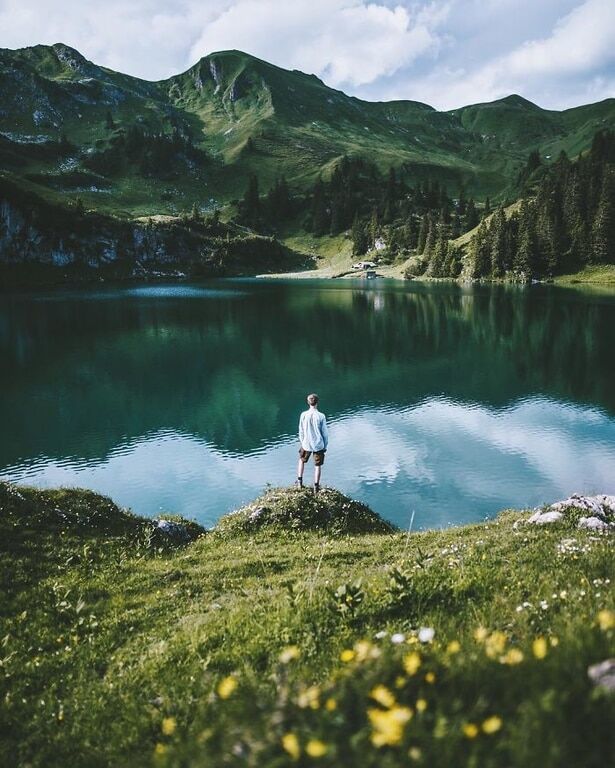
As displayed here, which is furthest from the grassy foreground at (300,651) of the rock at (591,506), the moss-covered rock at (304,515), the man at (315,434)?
the man at (315,434)

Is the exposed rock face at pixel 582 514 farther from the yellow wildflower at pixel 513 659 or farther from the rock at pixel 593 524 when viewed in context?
the yellow wildflower at pixel 513 659

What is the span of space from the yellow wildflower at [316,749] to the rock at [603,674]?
6.31 ft

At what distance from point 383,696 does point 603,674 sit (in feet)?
5.38

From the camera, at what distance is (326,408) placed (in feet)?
155

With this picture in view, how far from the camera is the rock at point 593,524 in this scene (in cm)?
1645

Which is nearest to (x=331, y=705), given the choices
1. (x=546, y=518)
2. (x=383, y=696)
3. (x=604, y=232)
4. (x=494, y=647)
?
(x=383, y=696)

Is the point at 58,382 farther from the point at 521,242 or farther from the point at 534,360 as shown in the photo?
the point at 521,242

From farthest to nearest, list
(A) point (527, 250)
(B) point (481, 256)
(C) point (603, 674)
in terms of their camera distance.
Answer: (B) point (481, 256)
(A) point (527, 250)
(C) point (603, 674)

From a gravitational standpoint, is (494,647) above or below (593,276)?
below

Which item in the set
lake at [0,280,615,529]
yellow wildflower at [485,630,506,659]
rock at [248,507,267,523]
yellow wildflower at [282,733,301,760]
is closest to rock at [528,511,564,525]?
lake at [0,280,615,529]

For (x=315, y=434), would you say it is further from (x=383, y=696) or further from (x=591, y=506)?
(x=383, y=696)

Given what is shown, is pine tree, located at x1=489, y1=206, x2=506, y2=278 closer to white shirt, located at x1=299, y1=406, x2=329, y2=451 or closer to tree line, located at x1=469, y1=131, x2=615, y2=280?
tree line, located at x1=469, y1=131, x2=615, y2=280

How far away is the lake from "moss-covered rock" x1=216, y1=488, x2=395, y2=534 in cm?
505

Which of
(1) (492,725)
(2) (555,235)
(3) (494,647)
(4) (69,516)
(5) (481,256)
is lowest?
(4) (69,516)
